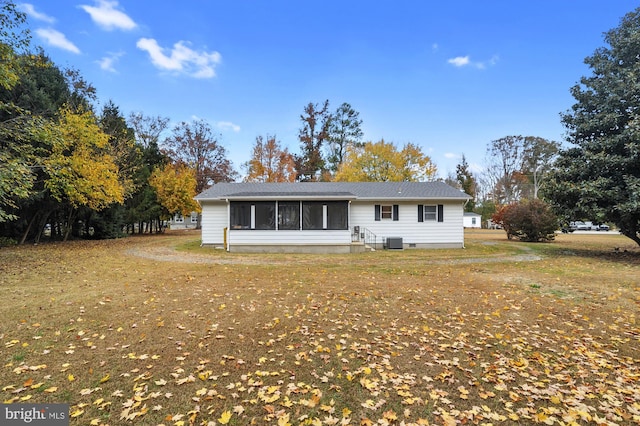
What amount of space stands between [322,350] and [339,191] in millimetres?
13876

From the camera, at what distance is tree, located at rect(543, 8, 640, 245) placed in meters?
11.8

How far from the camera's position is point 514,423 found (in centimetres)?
264

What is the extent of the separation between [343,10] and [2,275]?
52.1 feet

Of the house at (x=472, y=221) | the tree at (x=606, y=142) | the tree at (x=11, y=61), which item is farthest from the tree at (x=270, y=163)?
the house at (x=472, y=221)

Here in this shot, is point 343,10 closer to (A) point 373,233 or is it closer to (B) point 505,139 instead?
(A) point 373,233

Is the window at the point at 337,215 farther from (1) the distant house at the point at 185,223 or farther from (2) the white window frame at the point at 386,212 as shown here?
(1) the distant house at the point at 185,223

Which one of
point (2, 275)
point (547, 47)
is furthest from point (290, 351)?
point (547, 47)

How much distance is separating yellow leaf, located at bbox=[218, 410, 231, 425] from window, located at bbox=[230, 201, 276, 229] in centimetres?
1261

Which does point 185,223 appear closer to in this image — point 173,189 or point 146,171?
point 173,189

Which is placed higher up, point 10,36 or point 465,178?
point 465,178

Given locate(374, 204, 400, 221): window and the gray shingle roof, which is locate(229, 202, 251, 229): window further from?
locate(374, 204, 400, 221): window

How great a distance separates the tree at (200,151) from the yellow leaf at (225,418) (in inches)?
1323

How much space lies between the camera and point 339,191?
17469 mm

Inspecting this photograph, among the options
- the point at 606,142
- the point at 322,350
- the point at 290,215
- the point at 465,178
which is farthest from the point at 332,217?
the point at 465,178
